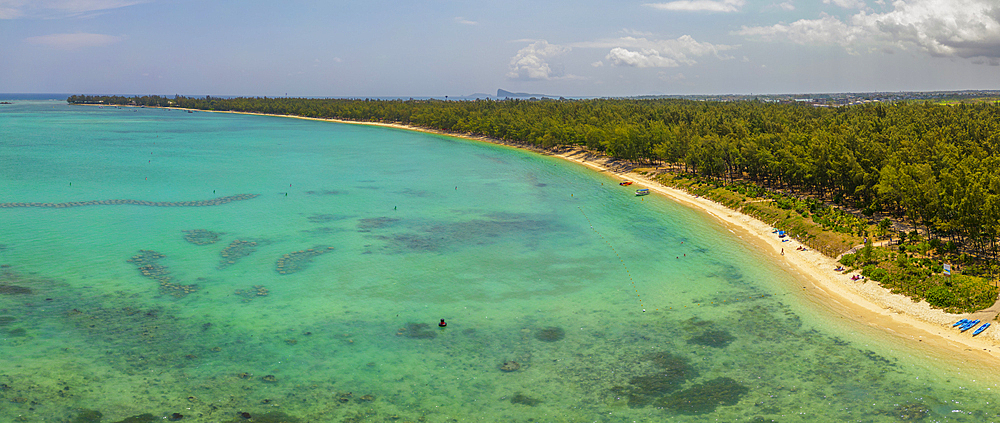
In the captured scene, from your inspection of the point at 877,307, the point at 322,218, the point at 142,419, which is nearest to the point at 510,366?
the point at 142,419

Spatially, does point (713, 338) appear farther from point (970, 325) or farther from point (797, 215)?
point (797, 215)

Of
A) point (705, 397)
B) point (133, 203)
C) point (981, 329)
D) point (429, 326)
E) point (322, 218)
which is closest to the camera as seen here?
point (705, 397)

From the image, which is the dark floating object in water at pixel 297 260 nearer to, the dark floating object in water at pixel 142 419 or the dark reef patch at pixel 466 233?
the dark reef patch at pixel 466 233

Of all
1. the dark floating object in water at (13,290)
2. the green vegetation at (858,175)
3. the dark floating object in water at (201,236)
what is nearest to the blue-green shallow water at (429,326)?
the dark floating object in water at (13,290)

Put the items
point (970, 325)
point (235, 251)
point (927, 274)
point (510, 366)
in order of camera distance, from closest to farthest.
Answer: point (510, 366) < point (970, 325) < point (927, 274) < point (235, 251)

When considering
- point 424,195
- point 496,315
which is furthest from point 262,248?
point 424,195
